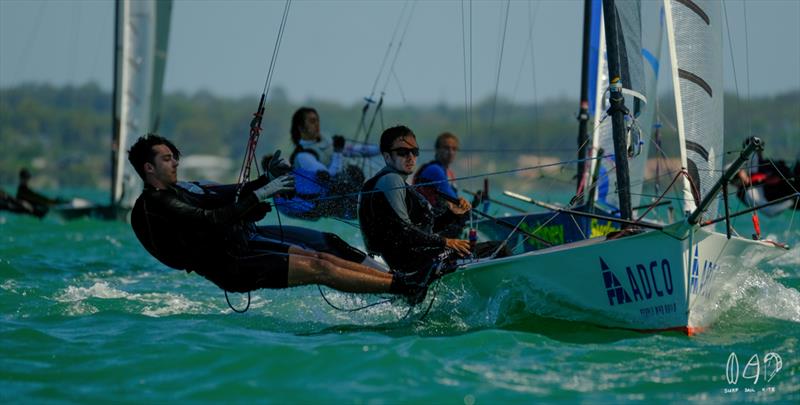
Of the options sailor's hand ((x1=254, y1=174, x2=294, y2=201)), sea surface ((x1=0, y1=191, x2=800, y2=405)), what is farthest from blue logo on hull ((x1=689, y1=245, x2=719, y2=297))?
sailor's hand ((x1=254, y1=174, x2=294, y2=201))

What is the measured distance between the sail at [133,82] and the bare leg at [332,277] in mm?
11016

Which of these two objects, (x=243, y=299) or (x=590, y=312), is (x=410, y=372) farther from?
(x=243, y=299)

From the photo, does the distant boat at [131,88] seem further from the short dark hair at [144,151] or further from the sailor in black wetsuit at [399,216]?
the sailor in black wetsuit at [399,216]

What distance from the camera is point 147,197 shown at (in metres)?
5.86

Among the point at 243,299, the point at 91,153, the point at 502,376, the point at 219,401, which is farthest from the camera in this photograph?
the point at 91,153

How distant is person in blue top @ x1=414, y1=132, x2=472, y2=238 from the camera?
22.2 feet

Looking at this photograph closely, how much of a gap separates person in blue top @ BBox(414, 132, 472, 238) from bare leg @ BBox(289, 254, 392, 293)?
2.23 feet

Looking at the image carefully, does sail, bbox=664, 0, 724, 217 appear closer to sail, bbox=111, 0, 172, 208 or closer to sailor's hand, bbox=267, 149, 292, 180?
sailor's hand, bbox=267, 149, 292, 180

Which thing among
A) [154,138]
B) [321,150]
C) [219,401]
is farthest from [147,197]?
[321,150]

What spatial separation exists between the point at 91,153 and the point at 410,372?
318 feet

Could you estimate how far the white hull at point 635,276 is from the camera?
5613mm

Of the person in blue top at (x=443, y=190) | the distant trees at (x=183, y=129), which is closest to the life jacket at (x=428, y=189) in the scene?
the person in blue top at (x=443, y=190)

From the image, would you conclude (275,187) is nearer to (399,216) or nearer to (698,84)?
(399,216)

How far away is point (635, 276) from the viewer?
5703 millimetres
